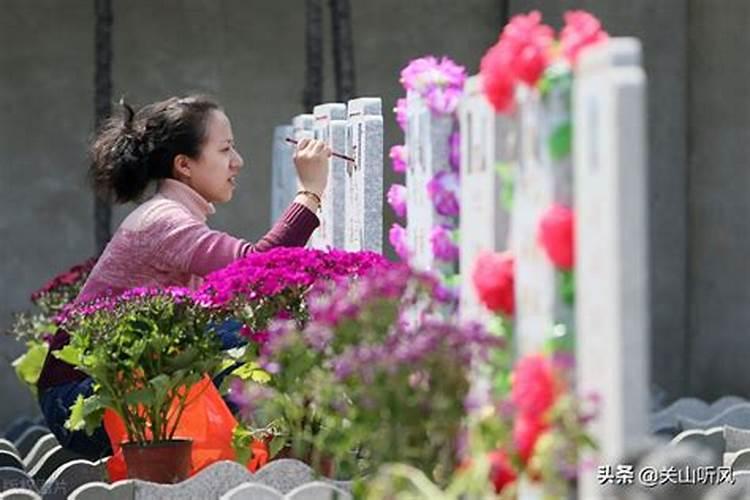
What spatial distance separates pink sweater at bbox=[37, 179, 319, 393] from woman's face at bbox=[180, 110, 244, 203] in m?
0.04

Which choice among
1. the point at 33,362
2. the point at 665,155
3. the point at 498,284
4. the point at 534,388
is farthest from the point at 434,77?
the point at 665,155

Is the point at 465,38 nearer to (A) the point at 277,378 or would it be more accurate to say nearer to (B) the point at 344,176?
(B) the point at 344,176

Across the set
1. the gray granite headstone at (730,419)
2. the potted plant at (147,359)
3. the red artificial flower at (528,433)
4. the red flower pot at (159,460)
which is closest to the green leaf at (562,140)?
the red artificial flower at (528,433)

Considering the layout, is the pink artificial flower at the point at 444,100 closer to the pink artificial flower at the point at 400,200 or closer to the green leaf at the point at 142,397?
the pink artificial flower at the point at 400,200

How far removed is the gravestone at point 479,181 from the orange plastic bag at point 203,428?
141cm

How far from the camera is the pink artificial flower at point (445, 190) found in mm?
4168

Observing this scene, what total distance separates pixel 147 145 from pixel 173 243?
0.38 m

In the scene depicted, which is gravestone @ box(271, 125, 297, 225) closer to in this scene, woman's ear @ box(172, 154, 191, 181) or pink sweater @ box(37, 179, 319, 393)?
woman's ear @ box(172, 154, 191, 181)

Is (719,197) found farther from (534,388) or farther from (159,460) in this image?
(534,388)

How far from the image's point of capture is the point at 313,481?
4.77 m

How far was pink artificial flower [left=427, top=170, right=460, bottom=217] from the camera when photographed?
4168 millimetres

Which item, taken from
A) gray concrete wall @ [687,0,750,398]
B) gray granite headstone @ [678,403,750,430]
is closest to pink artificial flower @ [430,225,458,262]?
gray granite headstone @ [678,403,750,430]

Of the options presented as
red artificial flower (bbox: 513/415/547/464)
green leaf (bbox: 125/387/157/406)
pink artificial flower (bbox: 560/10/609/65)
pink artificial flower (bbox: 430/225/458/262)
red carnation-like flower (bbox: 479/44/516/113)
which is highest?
pink artificial flower (bbox: 560/10/609/65)

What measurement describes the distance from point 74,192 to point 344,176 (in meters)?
3.42
